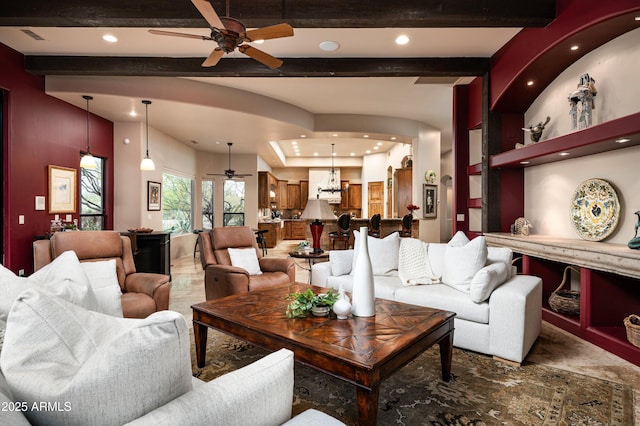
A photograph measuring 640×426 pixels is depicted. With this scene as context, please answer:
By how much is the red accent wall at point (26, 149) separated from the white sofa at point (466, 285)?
12.6ft

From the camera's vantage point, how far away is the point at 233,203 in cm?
1006

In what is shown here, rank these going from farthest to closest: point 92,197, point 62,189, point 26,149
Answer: point 92,197, point 62,189, point 26,149

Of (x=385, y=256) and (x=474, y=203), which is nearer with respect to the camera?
(x=385, y=256)

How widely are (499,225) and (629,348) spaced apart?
83.9 inches

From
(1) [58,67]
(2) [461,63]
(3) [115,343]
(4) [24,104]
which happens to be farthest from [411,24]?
(4) [24,104]

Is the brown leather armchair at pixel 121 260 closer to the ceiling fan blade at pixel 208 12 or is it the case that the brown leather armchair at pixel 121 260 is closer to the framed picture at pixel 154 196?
the ceiling fan blade at pixel 208 12

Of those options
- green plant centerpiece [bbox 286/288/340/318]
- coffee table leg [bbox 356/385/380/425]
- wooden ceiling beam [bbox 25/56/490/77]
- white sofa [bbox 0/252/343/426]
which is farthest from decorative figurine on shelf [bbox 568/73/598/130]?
white sofa [bbox 0/252/343/426]

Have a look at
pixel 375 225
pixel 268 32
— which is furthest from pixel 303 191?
pixel 268 32

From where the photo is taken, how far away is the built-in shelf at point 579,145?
Answer: 8.68ft

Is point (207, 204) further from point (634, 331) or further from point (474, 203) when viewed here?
point (634, 331)

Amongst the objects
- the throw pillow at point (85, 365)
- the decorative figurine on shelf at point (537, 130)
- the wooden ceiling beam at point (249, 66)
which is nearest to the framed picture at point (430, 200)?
the wooden ceiling beam at point (249, 66)

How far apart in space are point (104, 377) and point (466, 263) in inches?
113

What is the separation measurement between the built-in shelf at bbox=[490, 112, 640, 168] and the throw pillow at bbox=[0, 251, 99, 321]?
11.9ft

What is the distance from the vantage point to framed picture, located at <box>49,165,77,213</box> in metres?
4.96
